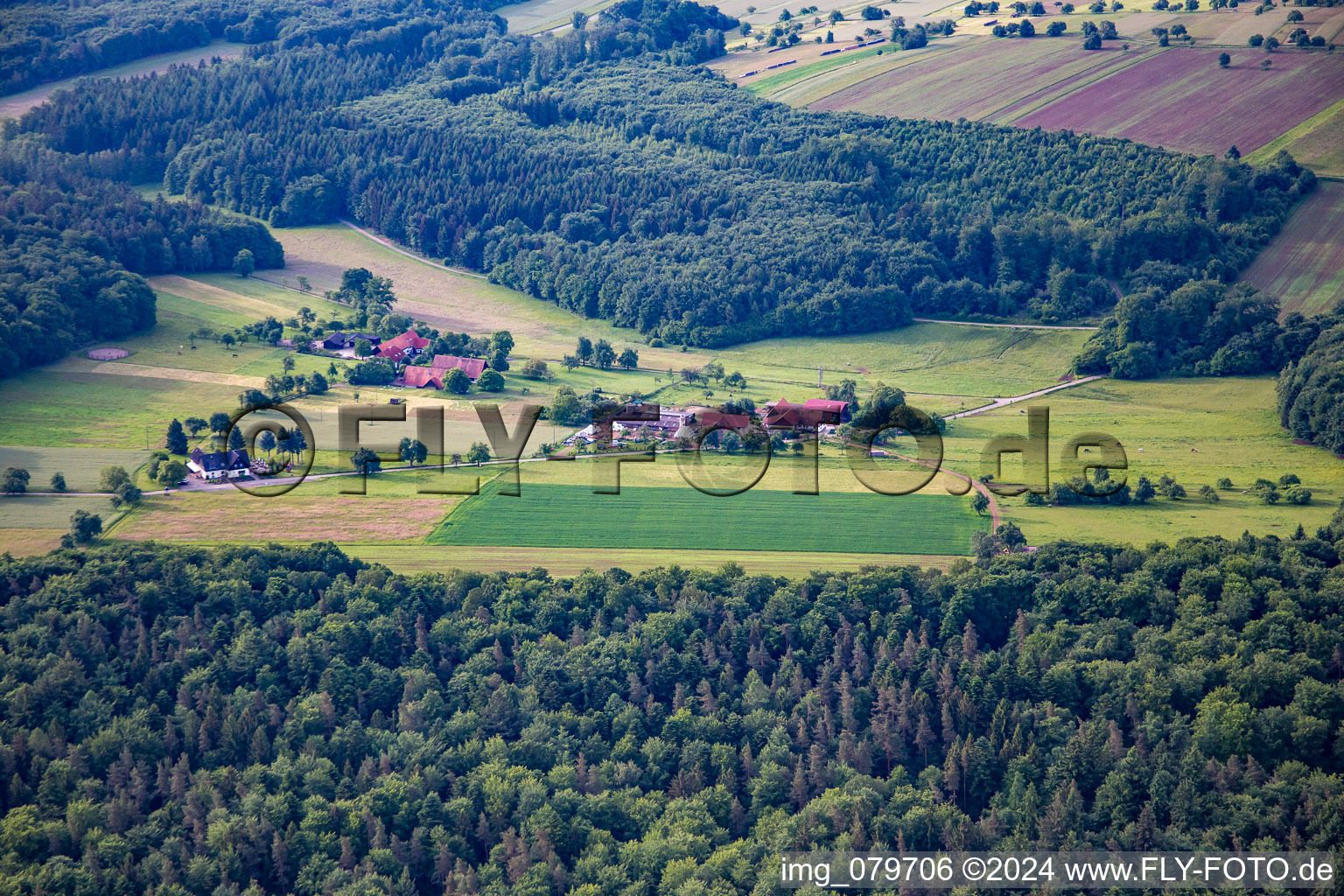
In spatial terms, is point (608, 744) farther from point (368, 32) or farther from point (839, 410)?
point (368, 32)

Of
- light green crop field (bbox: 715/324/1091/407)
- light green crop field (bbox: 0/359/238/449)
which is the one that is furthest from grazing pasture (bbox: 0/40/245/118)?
light green crop field (bbox: 715/324/1091/407)

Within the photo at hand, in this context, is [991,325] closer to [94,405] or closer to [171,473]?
[171,473]

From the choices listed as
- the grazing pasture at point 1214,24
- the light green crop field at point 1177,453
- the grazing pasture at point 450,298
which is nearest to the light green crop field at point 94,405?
the grazing pasture at point 450,298

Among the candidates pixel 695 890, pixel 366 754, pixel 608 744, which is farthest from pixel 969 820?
pixel 366 754

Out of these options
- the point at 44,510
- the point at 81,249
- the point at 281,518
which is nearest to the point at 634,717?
the point at 281,518

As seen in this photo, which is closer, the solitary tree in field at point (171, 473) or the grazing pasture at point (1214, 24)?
the solitary tree in field at point (171, 473)

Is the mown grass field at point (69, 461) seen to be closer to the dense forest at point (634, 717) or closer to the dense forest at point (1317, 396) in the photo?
the dense forest at point (634, 717)
